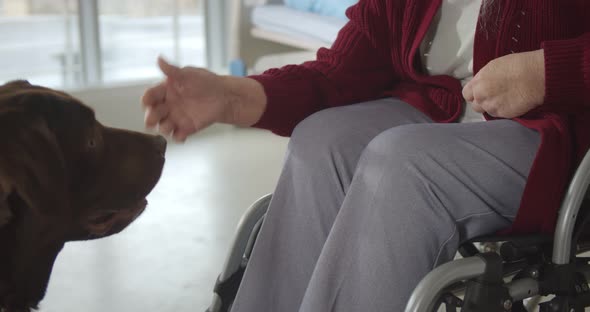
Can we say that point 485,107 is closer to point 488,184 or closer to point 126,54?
point 488,184

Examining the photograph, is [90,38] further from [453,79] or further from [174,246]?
[453,79]

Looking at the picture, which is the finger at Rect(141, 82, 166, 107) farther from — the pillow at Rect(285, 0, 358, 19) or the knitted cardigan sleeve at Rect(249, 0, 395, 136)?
the pillow at Rect(285, 0, 358, 19)

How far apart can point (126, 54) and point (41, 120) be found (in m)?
2.49

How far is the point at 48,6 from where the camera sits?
314 centimetres

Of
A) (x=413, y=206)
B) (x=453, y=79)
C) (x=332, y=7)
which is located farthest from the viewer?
(x=332, y=7)

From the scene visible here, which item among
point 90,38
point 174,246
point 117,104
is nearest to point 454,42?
point 174,246

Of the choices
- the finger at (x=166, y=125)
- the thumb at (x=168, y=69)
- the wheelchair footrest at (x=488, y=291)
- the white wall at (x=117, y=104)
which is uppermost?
the thumb at (x=168, y=69)

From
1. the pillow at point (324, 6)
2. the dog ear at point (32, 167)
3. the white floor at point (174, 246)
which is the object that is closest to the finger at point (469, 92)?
the dog ear at point (32, 167)

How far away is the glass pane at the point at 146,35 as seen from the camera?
3.35 metres

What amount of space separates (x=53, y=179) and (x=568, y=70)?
66 cm

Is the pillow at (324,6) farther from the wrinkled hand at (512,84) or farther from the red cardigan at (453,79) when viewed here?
the wrinkled hand at (512,84)

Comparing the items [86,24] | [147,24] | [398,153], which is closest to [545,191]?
[398,153]

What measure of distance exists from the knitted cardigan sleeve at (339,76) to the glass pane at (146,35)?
7.20 ft

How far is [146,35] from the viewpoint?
3518 mm
